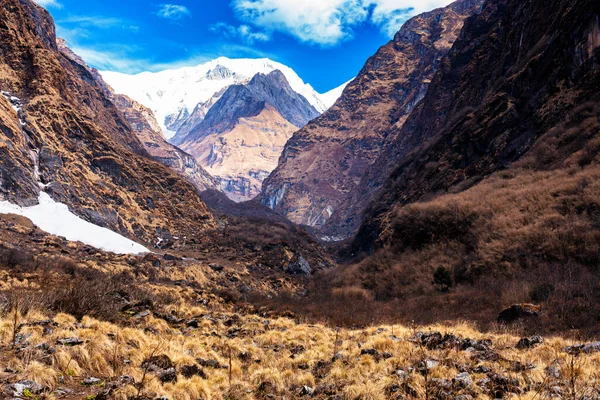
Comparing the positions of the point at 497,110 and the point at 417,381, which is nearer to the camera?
the point at 417,381

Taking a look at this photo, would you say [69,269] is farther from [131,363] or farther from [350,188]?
[350,188]

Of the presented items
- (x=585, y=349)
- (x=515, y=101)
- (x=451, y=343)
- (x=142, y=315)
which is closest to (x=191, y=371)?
(x=142, y=315)

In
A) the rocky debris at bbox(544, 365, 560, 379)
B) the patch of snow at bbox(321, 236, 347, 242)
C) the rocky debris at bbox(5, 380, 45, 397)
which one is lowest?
the rocky debris at bbox(544, 365, 560, 379)

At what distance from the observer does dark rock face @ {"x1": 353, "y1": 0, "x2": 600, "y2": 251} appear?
35500mm

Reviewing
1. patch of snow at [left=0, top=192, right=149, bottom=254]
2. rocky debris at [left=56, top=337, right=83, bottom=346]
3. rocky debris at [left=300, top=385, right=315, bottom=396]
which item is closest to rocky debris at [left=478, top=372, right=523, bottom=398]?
rocky debris at [left=300, top=385, right=315, bottom=396]

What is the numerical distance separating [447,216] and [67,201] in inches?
1905

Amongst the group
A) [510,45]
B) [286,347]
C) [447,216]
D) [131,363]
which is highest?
[510,45]

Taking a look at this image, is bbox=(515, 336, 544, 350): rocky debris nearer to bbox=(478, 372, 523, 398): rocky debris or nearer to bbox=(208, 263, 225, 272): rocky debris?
bbox=(478, 372, 523, 398): rocky debris

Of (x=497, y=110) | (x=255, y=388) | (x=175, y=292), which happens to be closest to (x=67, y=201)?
(x=175, y=292)

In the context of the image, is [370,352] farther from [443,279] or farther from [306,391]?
[443,279]

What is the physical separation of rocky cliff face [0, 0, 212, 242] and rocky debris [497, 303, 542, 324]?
1929 inches

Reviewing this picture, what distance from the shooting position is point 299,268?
58.4 m

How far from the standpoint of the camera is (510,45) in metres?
62.3

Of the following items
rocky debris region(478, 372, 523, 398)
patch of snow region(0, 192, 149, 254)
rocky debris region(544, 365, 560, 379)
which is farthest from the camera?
patch of snow region(0, 192, 149, 254)
